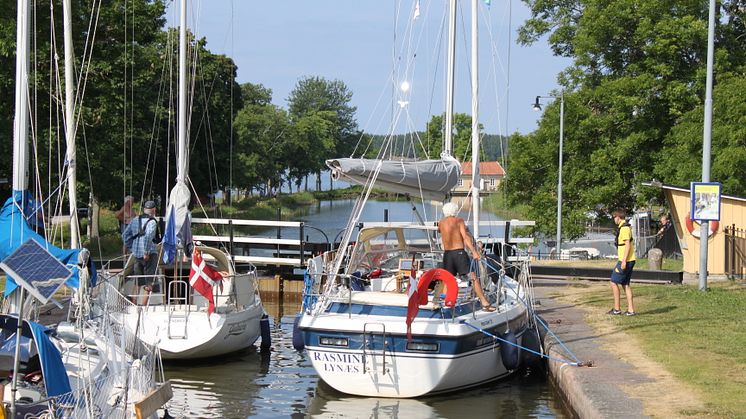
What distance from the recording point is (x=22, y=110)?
11789mm

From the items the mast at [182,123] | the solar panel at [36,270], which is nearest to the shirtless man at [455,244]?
the mast at [182,123]

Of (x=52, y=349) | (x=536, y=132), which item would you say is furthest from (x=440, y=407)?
(x=536, y=132)

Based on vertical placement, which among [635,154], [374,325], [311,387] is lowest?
[311,387]

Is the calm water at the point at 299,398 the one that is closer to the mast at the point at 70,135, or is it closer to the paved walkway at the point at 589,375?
A: the paved walkway at the point at 589,375

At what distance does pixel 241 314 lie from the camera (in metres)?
17.3

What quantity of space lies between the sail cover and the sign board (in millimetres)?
5422

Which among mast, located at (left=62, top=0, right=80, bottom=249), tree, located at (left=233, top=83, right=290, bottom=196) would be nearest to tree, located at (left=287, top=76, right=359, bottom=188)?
tree, located at (left=233, top=83, right=290, bottom=196)

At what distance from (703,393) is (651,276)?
547 inches

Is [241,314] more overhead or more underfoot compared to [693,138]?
more underfoot

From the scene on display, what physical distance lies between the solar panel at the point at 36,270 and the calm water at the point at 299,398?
17.8 ft

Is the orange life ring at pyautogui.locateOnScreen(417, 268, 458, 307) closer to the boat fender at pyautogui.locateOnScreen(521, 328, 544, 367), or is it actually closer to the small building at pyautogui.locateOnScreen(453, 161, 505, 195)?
the boat fender at pyautogui.locateOnScreen(521, 328, 544, 367)

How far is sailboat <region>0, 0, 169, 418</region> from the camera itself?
8.55m

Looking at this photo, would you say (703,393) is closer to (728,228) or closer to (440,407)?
(440,407)

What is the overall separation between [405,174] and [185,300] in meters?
4.21
